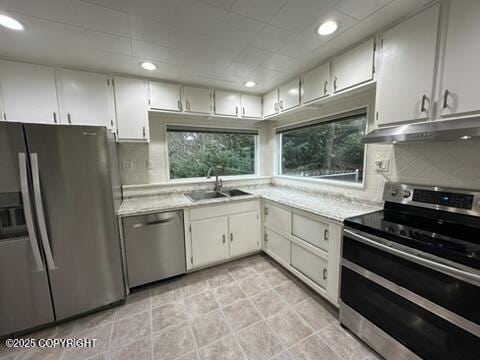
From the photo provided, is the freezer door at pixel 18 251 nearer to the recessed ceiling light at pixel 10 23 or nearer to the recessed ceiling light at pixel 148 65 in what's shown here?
the recessed ceiling light at pixel 10 23

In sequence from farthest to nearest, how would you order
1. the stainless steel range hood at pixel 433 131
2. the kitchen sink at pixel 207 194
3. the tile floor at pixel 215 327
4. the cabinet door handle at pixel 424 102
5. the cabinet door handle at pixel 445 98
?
1. the kitchen sink at pixel 207 194
2. the tile floor at pixel 215 327
3. the cabinet door handle at pixel 424 102
4. the cabinet door handle at pixel 445 98
5. the stainless steel range hood at pixel 433 131

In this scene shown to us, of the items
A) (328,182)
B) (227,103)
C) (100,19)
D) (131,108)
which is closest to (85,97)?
(131,108)

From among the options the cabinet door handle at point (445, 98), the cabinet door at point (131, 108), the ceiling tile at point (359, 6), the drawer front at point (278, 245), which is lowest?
the drawer front at point (278, 245)

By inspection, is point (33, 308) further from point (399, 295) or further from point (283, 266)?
point (399, 295)

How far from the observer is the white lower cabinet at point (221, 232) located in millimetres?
2361

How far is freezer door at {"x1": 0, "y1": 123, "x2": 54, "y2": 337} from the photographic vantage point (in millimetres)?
1448

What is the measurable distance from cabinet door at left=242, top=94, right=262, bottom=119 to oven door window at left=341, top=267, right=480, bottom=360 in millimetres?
2331

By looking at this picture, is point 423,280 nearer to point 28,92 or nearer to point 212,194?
point 212,194

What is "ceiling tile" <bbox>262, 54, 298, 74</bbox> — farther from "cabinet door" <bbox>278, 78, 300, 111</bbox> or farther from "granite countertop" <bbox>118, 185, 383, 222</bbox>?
"granite countertop" <bbox>118, 185, 383, 222</bbox>

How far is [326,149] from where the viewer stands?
8.54 feet

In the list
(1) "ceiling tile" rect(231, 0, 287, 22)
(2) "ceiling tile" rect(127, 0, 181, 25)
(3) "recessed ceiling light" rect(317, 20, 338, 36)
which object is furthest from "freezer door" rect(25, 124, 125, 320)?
(3) "recessed ceiling light" rect(317, 20, 338, 36)

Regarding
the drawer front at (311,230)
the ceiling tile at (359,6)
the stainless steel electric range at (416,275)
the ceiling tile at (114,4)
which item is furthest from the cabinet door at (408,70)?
the ceiling tile at (114,4)

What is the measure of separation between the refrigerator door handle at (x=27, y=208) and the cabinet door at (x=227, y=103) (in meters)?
2.02

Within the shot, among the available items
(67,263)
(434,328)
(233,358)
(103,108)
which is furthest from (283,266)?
(103,108)
